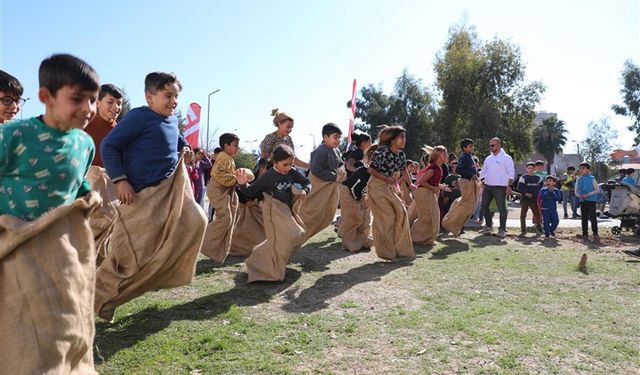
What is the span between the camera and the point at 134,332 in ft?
14.1

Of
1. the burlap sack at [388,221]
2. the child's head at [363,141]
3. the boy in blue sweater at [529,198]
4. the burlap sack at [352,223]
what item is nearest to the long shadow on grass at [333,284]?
the burlap sack at [388,221]

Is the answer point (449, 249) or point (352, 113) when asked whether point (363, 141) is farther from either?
point (352, 113)

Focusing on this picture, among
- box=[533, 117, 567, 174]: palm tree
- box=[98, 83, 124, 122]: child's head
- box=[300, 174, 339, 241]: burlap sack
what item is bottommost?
box=[300, 174, 339, 241]: burlap sack

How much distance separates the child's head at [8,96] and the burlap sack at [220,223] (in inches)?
131

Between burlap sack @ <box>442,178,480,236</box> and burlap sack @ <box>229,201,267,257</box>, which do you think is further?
burlap sack @ <box>442,178,480,236</box>

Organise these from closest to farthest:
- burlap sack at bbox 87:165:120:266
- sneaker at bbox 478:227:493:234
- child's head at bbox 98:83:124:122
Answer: burlap sack at bbox 87:165:120:266 → child's head at bbox 98:83:124:122 → sneaker at bbox 478:227:493:234

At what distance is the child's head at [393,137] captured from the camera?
755 cm

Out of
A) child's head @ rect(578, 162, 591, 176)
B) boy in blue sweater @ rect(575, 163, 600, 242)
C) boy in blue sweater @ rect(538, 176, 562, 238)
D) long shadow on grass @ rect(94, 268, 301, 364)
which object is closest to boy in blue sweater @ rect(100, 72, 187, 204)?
long shadow on grass @ rect(94, 268, 301, 364)

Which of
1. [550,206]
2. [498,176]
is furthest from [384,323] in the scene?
[550,206]

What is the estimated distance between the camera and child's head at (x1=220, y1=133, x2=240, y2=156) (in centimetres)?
748

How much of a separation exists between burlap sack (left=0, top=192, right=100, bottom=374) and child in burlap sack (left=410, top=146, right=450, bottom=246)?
745cm

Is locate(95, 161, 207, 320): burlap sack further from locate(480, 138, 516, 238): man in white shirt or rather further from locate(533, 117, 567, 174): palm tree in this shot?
locate(533, 117, 567, 174): palm tree

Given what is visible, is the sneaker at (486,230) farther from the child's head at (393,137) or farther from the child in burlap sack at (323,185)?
the child's head at (393,137)

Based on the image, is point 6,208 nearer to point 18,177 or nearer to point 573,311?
point 18,177
